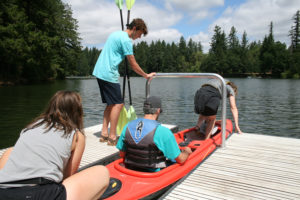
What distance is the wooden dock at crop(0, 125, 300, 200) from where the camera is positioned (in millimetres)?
2998

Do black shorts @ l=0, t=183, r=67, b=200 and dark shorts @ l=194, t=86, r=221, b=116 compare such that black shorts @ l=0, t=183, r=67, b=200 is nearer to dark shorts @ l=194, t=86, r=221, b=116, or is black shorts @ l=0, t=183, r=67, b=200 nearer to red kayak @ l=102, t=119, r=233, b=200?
red kayak @ l=102, t=119, r=233, b=200

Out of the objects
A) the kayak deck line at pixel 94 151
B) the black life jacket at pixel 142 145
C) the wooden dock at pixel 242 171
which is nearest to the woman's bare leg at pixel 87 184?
the black life jacket at pixel 142 145

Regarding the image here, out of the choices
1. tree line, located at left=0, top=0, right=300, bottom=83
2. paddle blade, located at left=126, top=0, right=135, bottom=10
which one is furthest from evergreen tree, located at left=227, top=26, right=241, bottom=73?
paddle blade, located at left=126, top=0, right=135, bottom=10

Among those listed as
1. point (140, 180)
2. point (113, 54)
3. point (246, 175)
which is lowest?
point (246, 175)

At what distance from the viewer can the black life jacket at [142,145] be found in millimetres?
2885

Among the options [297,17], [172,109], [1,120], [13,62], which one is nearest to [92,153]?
[1,120]

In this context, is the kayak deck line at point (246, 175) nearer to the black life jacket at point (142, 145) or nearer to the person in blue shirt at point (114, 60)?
the black life jacket at point (142, 145)

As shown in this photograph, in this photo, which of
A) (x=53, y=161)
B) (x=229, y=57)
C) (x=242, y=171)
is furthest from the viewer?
(x=229, y=57)

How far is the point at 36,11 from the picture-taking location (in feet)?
114

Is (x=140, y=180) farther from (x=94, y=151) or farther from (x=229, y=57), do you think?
(x=229, y=57)

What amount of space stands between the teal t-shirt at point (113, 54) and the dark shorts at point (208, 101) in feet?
4.95

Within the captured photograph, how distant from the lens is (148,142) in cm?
288

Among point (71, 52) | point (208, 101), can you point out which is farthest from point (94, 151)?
point (71, 52)

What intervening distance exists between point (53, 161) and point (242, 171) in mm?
2743
